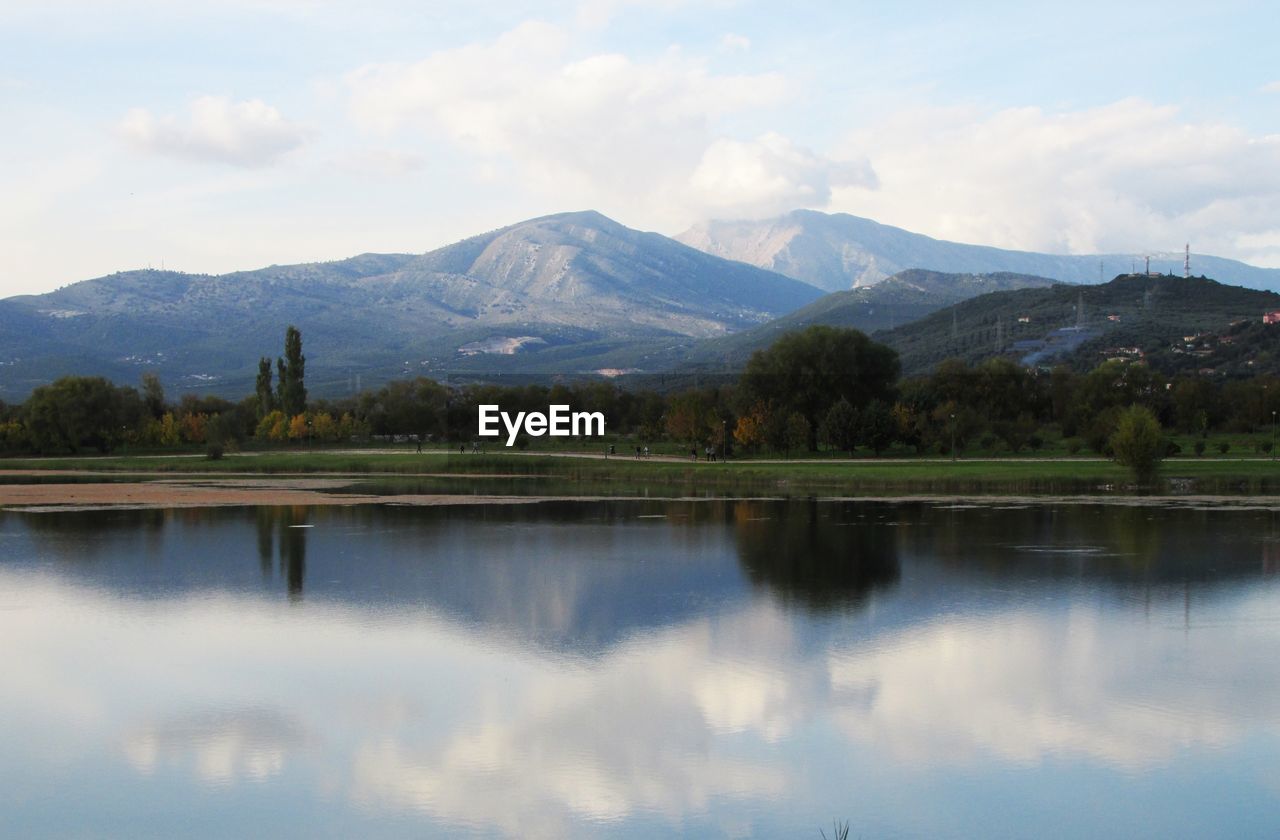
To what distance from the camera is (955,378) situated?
3858 inches

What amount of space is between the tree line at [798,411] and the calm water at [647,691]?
41169 millimetres

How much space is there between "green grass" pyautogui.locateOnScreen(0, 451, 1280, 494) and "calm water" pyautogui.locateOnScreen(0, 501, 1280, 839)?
2320 centimetres

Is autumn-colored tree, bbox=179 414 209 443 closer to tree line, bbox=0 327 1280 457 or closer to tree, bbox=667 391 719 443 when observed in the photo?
tree line, bbox=0 327 1280 457

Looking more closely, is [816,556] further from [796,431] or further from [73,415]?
[73,415]

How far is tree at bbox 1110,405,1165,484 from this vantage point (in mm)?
58844

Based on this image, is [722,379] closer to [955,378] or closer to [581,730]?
[955,378]

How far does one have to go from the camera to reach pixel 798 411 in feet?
290

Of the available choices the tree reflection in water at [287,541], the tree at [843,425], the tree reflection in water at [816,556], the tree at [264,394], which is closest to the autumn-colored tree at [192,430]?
the tree at [264,394]

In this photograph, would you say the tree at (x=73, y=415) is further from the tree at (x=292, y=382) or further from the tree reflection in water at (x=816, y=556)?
the tree reflection in water at (x=816, y=556)

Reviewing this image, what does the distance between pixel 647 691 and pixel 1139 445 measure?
45.2 m

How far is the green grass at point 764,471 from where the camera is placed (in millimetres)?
60781

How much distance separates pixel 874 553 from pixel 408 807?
23978 millimetres

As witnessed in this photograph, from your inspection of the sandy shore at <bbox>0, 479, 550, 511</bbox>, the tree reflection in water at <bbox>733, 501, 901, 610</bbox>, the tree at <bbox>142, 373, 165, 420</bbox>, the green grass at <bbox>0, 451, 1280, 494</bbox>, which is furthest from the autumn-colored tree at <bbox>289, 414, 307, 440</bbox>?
the tree reflection in water at <bbox>733, 501, 901, 610</bbox>

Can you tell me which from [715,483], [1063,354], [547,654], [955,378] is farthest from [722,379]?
[547,654]
